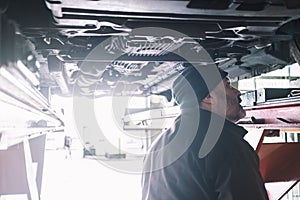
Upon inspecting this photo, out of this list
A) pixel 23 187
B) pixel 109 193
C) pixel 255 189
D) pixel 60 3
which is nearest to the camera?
pixel 60 3

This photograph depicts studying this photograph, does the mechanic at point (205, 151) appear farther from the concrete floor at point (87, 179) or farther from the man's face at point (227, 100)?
the concrete floor at point (87, 179)

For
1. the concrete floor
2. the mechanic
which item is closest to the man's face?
the mechanic

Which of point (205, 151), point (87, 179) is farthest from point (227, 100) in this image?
point (87, 179)

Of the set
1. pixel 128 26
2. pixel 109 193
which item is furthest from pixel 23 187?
pixel 109 193

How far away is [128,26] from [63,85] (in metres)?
1.08

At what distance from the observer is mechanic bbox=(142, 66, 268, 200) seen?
4.21 feet

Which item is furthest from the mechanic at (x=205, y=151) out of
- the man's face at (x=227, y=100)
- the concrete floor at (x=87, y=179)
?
the concrete floor at (x=87, y=179)

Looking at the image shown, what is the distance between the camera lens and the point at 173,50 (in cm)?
148

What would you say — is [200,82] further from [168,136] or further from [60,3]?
[60,3]

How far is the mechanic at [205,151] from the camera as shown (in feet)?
4.21

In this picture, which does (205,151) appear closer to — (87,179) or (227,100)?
(227,100)

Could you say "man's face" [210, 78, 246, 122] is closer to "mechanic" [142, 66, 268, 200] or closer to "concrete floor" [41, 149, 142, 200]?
"mechanic" [142, 66, 268, 200]

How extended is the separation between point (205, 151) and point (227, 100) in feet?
0.74

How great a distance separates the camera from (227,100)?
4.79 ft
